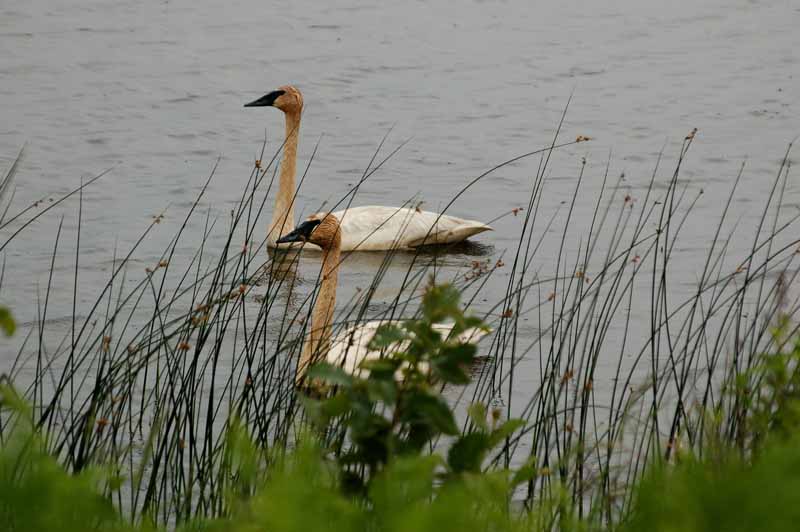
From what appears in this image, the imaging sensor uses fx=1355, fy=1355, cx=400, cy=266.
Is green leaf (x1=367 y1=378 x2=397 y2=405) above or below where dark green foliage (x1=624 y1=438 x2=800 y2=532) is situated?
below

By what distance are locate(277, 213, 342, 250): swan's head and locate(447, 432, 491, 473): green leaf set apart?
4024mm

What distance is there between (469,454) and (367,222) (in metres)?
6.43

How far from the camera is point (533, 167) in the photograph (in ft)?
37.4

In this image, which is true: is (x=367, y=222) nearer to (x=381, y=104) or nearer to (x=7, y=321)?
(x=381, y=104)

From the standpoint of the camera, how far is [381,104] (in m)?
13.1

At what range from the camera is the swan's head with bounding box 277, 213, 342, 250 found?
6.50 meters

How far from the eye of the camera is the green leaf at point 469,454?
2.39 meters

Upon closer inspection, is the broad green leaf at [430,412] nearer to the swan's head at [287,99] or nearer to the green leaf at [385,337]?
the green leaf at [385,337]

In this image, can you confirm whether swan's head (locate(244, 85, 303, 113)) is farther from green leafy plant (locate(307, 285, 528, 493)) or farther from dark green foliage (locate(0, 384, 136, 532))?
dark green foliage (locate(0, 384, 136, 532))

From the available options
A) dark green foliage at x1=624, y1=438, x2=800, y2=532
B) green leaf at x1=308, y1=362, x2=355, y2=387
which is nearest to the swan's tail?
green leaf at x1=308, y1=362, x2=355, y2=387

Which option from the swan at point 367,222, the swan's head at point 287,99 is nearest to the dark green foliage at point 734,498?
the swan at point 367,222

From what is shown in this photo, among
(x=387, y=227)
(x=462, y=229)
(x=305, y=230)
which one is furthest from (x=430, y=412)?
(x=387, y=227)

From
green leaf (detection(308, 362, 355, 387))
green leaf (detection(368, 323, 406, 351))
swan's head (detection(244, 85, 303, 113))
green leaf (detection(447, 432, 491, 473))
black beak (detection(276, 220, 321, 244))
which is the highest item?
green leaf (detection(368, 323, 406, 351))

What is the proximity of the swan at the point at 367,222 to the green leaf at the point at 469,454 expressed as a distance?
5891 mm
